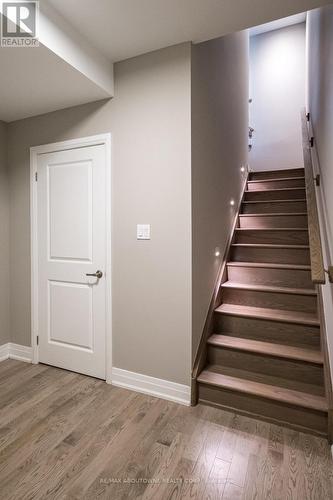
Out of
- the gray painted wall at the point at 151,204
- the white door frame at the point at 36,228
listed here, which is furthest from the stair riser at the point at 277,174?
the white door frame at the point at 36,228

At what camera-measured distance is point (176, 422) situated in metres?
1.86

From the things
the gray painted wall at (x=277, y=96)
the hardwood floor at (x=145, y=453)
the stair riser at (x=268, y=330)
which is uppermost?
the gray painted wall at (x=277, y=96)

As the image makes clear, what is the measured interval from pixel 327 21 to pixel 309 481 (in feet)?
10.4

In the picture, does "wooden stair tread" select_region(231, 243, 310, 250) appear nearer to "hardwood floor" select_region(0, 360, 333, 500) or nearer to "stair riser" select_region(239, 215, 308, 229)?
"stair riser" select_region(239, 215, 308, 229)

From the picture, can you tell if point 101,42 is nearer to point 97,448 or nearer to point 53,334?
point 53,334

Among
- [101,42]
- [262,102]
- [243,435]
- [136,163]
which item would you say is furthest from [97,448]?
[262,102]

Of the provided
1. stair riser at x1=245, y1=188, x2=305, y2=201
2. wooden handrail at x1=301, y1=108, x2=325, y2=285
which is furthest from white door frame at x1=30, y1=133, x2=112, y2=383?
stair riser at x1=245, y1=188, x2=305, y2=201

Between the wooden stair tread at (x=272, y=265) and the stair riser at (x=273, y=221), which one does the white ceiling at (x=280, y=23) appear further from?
the wooden stair tread at (x=272, y=265)

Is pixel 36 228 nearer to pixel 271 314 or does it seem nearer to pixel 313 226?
pixel 271 314

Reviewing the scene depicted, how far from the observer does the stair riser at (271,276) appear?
2.57 metres

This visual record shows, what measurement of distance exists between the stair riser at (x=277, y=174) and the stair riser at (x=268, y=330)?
2.87 meters

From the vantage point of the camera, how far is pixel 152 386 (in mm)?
2174
